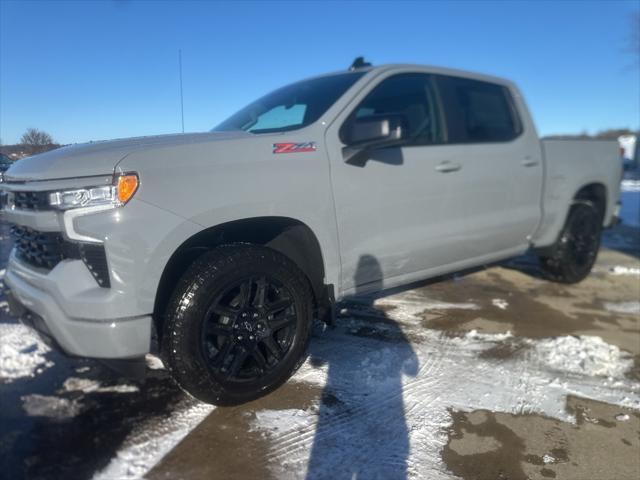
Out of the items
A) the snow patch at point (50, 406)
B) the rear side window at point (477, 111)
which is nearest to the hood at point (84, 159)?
the snow patch at point (50, 406)

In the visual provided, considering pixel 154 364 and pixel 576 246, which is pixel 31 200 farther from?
pixel 576 246

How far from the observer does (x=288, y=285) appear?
2.63m

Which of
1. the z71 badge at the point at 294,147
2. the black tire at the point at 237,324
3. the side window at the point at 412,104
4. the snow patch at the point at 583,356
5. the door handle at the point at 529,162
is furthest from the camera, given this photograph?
the door handle at the point at 529,162

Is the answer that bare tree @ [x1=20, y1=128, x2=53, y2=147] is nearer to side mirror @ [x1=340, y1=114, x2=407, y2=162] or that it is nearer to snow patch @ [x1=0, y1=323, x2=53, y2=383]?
snow patch @ [x1=0, y1=323, x2=53, y2=383]

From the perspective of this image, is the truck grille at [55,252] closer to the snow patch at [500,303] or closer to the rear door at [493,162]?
the rear door at [493,162]

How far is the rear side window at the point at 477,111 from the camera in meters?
3.66

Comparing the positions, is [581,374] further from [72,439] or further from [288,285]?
[72,439]

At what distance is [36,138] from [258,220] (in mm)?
1345

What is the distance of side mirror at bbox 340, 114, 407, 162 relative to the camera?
2.75 m

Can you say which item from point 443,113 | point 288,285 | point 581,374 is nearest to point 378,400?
point 288,285

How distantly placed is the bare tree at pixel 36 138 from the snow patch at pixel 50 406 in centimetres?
140

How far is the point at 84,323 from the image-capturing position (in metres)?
2.13

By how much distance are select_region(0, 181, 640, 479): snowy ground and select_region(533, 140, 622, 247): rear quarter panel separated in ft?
3.46

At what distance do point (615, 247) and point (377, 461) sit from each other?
22.8 feet
